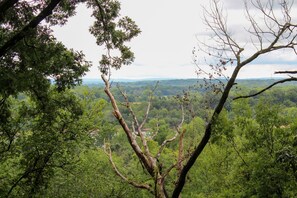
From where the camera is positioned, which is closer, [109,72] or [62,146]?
[62,146]

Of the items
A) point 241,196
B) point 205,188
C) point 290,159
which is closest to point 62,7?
point 290,159

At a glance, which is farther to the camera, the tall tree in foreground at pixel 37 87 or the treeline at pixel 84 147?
the treeline at pixel 84 147

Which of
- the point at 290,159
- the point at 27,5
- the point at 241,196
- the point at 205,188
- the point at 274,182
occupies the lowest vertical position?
the point at 205,188

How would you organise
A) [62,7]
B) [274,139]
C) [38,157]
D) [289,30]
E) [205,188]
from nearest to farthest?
[289,30]
[62,7]
[38,157]
[274,139]
[205,188]

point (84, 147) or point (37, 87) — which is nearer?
point (37, 87)

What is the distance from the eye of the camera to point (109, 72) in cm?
1034

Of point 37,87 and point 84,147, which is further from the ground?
point 37,87

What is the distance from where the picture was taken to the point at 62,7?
7.87 metres

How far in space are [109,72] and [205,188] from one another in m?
16.0

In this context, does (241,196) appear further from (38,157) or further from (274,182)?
(38,157)

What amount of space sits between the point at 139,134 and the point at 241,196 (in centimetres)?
558

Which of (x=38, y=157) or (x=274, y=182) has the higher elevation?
(x=38, y=157)

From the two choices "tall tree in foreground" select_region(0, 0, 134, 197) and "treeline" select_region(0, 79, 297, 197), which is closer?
"tall tree in foreground" select_region(0, 0, 134, 197)

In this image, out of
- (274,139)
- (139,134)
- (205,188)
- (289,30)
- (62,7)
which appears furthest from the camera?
(205,188)
